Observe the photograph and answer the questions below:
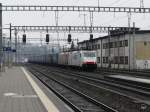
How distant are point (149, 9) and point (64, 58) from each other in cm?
2657

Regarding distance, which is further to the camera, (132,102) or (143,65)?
(143,65)

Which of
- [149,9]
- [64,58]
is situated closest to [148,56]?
[64,58]

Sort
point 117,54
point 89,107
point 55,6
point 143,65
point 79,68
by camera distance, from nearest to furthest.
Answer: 1. point 89,107
2. point 55,6
3. point 79,68
4. point 143,65
5. point 117,54

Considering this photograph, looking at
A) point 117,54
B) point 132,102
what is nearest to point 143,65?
point 117,54

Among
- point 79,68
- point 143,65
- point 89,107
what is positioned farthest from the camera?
point 143,65

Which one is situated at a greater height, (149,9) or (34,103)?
(149,9)

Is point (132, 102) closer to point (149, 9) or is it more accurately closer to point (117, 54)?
point (149, 9)

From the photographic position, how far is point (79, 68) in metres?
61.5

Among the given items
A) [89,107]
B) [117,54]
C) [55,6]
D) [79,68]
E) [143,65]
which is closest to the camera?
[89,107]

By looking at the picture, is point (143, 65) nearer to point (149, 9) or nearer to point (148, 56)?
point (148, 56)

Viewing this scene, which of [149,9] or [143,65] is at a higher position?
[149,9]

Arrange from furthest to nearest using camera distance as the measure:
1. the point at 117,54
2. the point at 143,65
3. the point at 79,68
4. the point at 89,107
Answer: the point at 117,54
the point at 143,65
the point at 79,68
the point at 89,107

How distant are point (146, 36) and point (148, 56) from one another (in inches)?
134

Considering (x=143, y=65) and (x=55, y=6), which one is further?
(x=143, y=65)
